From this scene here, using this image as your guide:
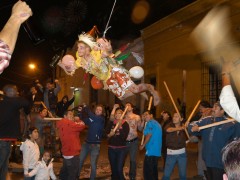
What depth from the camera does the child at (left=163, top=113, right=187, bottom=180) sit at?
24.7 feet

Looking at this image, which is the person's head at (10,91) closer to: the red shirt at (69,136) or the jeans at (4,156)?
the jeans at (4,156)

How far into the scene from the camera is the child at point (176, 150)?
7.54 meters

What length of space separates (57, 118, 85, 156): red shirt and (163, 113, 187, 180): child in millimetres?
1719

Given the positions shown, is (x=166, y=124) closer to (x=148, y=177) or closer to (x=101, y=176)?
(x=148, y=177)

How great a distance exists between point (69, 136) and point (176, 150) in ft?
6.74

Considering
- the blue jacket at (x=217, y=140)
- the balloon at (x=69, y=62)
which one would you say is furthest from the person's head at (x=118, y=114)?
the blue jacket at (x=217, y=140)

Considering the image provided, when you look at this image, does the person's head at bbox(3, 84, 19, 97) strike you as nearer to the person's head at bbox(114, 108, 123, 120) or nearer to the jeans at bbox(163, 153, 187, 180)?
A: the person's head at bbox(114, 108, 123, 120)

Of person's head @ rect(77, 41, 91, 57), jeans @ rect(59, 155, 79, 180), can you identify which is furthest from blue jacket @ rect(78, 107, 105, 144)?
person's head @ rect(77, 41, 91, 57)

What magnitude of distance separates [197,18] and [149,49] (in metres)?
4.04

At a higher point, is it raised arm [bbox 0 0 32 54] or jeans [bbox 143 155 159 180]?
raised arm [bbox 0 0 32 54]

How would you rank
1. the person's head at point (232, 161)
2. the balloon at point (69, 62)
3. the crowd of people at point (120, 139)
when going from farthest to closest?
the balloon at point (69, 62) < the crowd of people at point (120, 139) < the person's head at point (232, 161)

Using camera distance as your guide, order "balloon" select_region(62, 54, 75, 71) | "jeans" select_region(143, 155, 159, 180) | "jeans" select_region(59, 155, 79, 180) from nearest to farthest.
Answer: "balloon" select_region(62, 54, 75, 71) < "jeans" select_region(59, 155, 79, 180) < "jeans" select_region(143, 155, 159, 180)

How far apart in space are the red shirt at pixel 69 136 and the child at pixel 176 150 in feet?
5.64

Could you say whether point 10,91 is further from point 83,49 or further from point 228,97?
point 228,97
